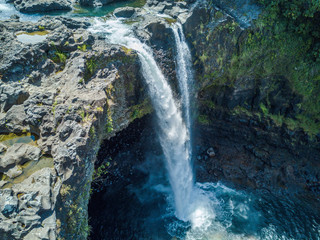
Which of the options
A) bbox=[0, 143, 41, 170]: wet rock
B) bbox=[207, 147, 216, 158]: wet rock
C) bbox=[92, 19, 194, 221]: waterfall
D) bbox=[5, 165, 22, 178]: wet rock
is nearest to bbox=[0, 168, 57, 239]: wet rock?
bbox=[5, 165, 22, 178]: wet rock

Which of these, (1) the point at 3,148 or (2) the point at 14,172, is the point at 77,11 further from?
(2) the point at 14,172

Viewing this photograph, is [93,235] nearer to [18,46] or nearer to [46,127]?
[46,127]

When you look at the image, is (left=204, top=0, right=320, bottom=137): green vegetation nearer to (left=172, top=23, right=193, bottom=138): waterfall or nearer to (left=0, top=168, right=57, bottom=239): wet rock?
(left=172, top=23, right=193, bottom=138): waterfall

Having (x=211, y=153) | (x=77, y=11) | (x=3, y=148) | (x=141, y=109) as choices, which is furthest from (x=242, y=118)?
(x=77, y=11)

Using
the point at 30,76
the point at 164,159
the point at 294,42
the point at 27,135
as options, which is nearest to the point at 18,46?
the point at 30,76

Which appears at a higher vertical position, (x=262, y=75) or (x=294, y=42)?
(x=294, y=42)
